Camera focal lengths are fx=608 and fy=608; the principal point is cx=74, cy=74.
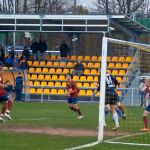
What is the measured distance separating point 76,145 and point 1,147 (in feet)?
6.07

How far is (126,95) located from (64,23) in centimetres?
1103

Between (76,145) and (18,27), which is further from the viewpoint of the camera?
(18,27)

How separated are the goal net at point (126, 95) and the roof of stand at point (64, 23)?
203cm

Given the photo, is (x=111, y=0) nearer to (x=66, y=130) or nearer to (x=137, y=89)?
(x=137, y=89)

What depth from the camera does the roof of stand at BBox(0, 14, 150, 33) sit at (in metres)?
39.2

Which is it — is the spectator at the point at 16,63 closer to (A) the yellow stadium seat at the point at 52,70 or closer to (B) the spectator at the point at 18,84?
(A) the yellow stadium seat at the point at 52,70

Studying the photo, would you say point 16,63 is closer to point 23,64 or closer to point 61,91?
point 23,64

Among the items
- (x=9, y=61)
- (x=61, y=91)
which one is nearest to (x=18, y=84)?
(x=61, y=91)

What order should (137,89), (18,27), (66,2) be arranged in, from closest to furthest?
(137,89), (18,27), (66,2)

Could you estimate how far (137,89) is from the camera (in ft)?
103

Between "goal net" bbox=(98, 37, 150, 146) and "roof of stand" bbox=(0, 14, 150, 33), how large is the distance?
203 centimetres

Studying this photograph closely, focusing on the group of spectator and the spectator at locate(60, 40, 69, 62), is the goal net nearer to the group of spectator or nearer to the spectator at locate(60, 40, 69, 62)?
the group of spectator

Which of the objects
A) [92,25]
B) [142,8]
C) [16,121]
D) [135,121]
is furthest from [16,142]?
[142,8]

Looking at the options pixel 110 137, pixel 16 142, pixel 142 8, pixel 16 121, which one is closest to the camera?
pixel 16 142
